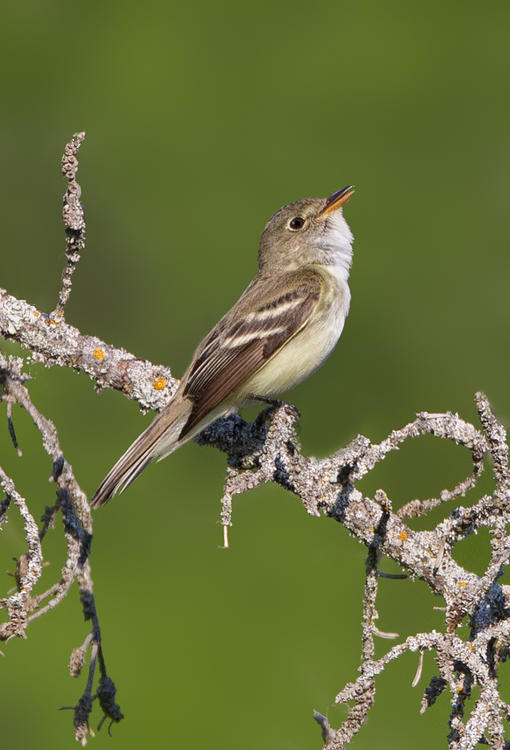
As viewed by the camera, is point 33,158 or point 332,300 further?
point 33,158

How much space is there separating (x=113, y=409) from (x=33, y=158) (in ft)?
5.90

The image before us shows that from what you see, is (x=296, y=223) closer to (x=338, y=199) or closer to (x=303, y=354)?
(x=338, y=199)

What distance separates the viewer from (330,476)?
3492 millimetres

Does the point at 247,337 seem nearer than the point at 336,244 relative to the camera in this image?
Yes

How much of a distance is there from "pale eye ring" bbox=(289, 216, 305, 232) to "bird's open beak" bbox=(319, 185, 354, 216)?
0.32 ft

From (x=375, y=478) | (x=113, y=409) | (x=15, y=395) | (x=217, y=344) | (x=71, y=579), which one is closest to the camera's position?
(x=71, y=579)

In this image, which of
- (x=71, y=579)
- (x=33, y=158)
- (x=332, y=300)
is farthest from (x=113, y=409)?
(x=71, y=579)

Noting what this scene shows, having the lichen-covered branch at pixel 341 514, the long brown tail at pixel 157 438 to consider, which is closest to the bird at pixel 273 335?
the long brown tail at pixel 157 438

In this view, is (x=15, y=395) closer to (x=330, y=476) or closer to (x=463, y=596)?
(x=330, y=476)

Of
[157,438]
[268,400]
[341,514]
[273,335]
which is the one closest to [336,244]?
[273,335]

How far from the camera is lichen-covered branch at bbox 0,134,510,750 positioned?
272 cm

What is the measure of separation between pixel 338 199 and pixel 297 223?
0.73 ft

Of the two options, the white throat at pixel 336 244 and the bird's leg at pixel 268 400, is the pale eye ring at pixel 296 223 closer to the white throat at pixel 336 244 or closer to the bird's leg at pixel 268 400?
the white throat at pixel 336 244

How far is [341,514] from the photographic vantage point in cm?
350
